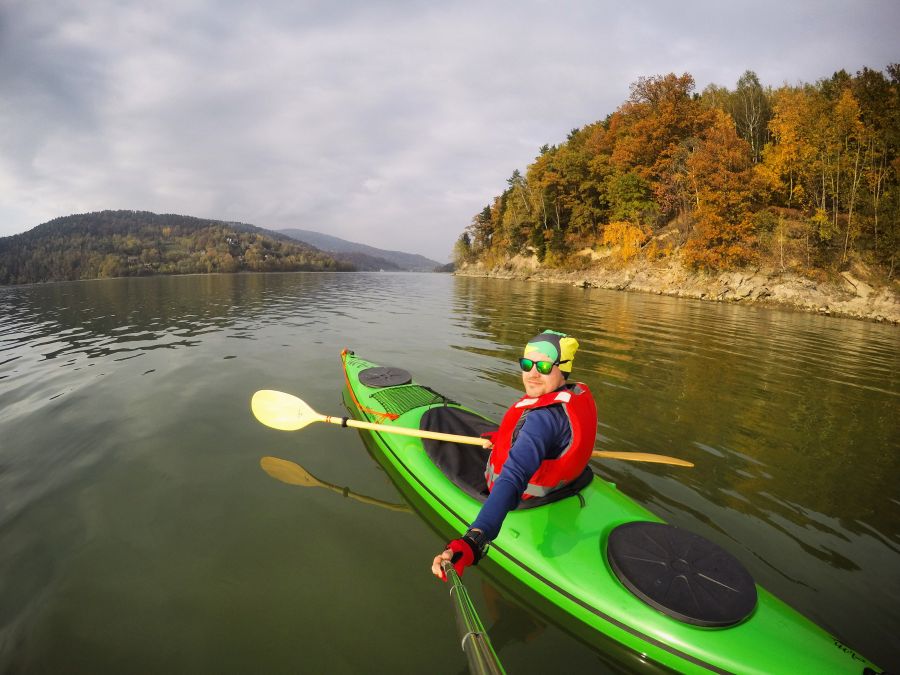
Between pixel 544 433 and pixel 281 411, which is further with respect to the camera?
pixel 281 411

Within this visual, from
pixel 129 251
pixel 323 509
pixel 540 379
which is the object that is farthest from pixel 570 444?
pixel 129 251

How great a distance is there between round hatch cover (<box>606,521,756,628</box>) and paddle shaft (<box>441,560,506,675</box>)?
4.53 ft

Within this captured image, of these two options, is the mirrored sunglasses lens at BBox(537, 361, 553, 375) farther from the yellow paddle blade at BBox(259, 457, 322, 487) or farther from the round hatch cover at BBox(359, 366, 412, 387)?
the round hatch cover at BBox(359, 366, 412, 387)

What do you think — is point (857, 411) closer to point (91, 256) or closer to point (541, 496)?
point (541, 496)

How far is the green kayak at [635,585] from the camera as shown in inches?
86.7

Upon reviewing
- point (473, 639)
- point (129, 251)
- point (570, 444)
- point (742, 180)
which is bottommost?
point (473, 639)

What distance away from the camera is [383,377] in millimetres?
6965

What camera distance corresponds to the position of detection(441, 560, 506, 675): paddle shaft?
5.21 feet

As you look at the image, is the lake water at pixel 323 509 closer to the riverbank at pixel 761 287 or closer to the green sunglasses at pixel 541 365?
the green sunglasses at pixel 541 365

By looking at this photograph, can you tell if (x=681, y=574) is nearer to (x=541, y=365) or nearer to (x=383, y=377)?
(x=541, y=365)

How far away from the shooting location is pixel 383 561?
3.59 meters

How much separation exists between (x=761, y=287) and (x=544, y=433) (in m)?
31.8

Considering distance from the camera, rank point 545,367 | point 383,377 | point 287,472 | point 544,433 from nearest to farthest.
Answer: point 544,433 → point 545,367 → point 287,472 → point 383,377

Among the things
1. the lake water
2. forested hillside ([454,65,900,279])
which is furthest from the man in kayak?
forested hillside ([454,65,900,279])
